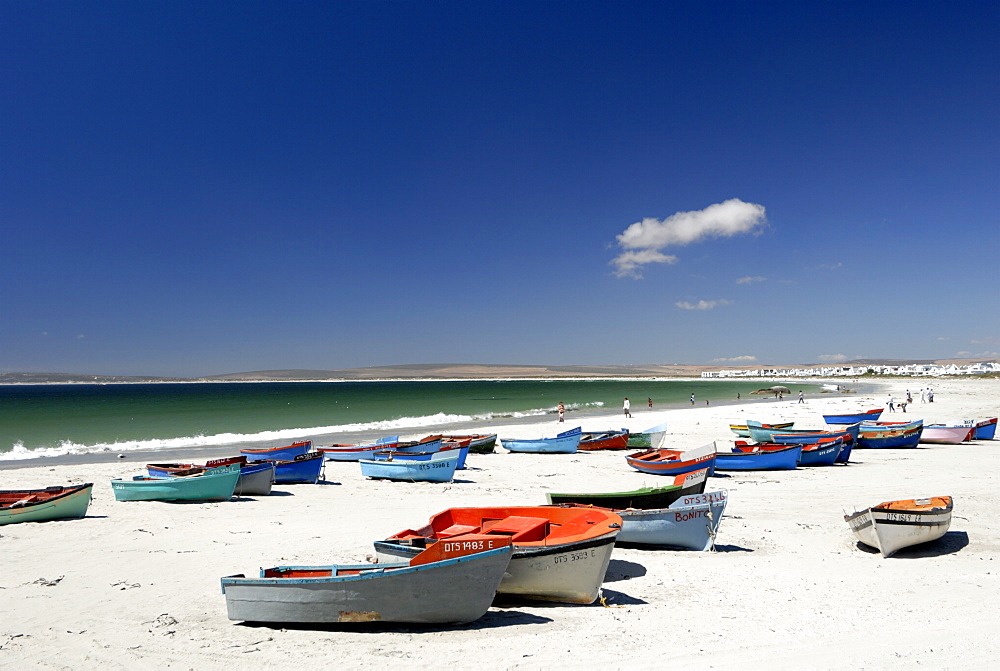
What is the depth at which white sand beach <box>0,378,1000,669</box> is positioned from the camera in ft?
20.7

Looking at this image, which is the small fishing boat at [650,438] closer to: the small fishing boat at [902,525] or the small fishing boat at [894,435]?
the small fishing boat at [894,435]

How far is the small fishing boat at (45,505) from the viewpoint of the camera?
40.3 ft

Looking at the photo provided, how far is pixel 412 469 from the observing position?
17.9m

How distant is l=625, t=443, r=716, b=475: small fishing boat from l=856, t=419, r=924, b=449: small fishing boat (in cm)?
982

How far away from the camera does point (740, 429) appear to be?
25734mm

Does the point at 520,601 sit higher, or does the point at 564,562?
the point at 564,562

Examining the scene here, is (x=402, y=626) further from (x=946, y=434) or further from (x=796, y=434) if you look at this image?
(x=946, y=434)

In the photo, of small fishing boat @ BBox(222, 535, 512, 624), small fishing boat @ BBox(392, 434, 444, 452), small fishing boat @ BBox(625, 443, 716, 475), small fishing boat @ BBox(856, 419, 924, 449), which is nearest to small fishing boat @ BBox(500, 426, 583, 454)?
small fishing boat @ BBox(392, 434, 444, 452)

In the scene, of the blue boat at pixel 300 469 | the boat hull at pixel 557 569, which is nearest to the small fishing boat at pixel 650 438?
the blue boat at pixel 300 469

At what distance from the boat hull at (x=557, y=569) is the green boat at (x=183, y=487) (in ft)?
28.9

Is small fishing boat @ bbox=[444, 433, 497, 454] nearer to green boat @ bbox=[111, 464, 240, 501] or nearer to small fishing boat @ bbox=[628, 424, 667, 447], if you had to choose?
small fishing boat @ bbox=[628, 424, 667, 447]

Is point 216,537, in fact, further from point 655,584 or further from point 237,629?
point 655,584

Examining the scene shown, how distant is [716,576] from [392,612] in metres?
4.89

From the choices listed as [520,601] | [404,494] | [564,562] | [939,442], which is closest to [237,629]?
[520,601]
